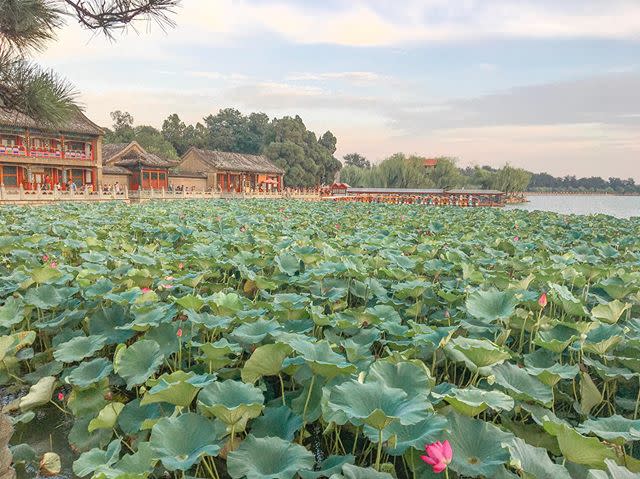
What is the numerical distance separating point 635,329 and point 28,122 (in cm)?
2453

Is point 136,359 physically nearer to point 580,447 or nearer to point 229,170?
point 580,447

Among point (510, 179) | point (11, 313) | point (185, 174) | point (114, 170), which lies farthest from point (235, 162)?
point (11, 313)

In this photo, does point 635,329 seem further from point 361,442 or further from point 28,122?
point 28,122

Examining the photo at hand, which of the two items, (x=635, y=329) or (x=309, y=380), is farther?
(x=635, y=329)

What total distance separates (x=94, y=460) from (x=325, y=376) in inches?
29.1

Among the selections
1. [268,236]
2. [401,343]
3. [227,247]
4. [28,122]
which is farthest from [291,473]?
[28,122]

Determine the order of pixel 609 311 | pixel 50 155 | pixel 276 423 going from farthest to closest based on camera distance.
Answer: pixel 50 155
pixel 609 311
pixel 276 423

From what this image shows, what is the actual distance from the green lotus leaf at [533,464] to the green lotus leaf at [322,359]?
1.79 feet

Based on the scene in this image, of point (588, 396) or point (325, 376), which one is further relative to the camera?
point (588, 396)

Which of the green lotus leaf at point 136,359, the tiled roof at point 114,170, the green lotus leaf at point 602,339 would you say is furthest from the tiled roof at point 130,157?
the green lotus leaf at point 602,339

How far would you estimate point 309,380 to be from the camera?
1.79m

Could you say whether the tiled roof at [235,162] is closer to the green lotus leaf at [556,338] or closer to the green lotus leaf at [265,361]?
the green lotus leaf at [556,338]

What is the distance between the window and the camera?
79.0 feet

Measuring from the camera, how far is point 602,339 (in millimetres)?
2027
